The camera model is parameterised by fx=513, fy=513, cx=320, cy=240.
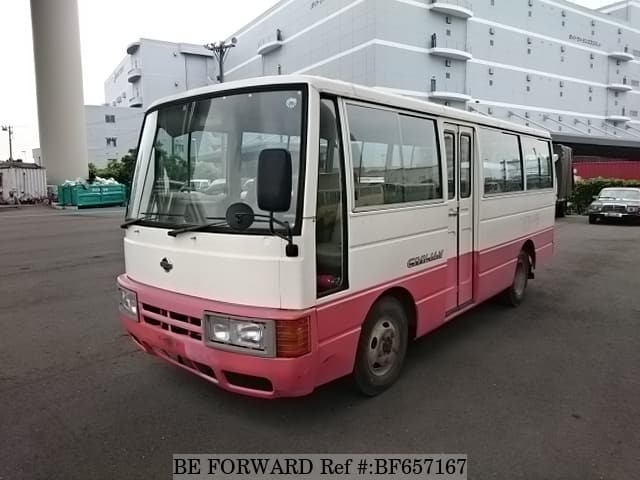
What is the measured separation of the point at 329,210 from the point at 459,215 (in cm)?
218

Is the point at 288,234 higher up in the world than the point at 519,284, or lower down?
higher up

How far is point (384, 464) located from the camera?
3.28 meters

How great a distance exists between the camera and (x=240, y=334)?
3.32m

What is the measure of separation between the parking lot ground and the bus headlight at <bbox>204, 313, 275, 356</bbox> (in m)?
0.71

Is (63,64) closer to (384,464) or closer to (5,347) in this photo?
(5,347)

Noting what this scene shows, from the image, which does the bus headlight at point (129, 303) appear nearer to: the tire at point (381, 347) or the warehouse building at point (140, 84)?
the tire at point (381, 347)

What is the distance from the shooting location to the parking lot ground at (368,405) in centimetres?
→ 334

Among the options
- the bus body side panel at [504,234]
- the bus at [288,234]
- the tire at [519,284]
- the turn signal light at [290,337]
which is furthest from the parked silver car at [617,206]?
the turn signal light at [290,337]

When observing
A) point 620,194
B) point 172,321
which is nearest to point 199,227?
point 172,321

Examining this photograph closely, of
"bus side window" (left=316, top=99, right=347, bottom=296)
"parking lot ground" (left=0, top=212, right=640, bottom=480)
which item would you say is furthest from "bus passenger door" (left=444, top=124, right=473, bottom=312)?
"bus side window" (left=316, top=99, right=347, bottom=296)

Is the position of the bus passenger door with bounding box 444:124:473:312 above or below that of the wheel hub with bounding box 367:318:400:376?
above

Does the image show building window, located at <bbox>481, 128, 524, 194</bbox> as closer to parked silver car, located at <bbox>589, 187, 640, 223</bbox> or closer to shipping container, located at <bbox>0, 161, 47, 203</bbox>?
parked silver car, located at <bbox>589, 187, 640, 223</bbox>

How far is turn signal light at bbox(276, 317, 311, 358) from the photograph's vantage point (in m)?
3.22

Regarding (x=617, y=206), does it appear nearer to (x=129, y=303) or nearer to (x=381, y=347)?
(x=381, y=347)
